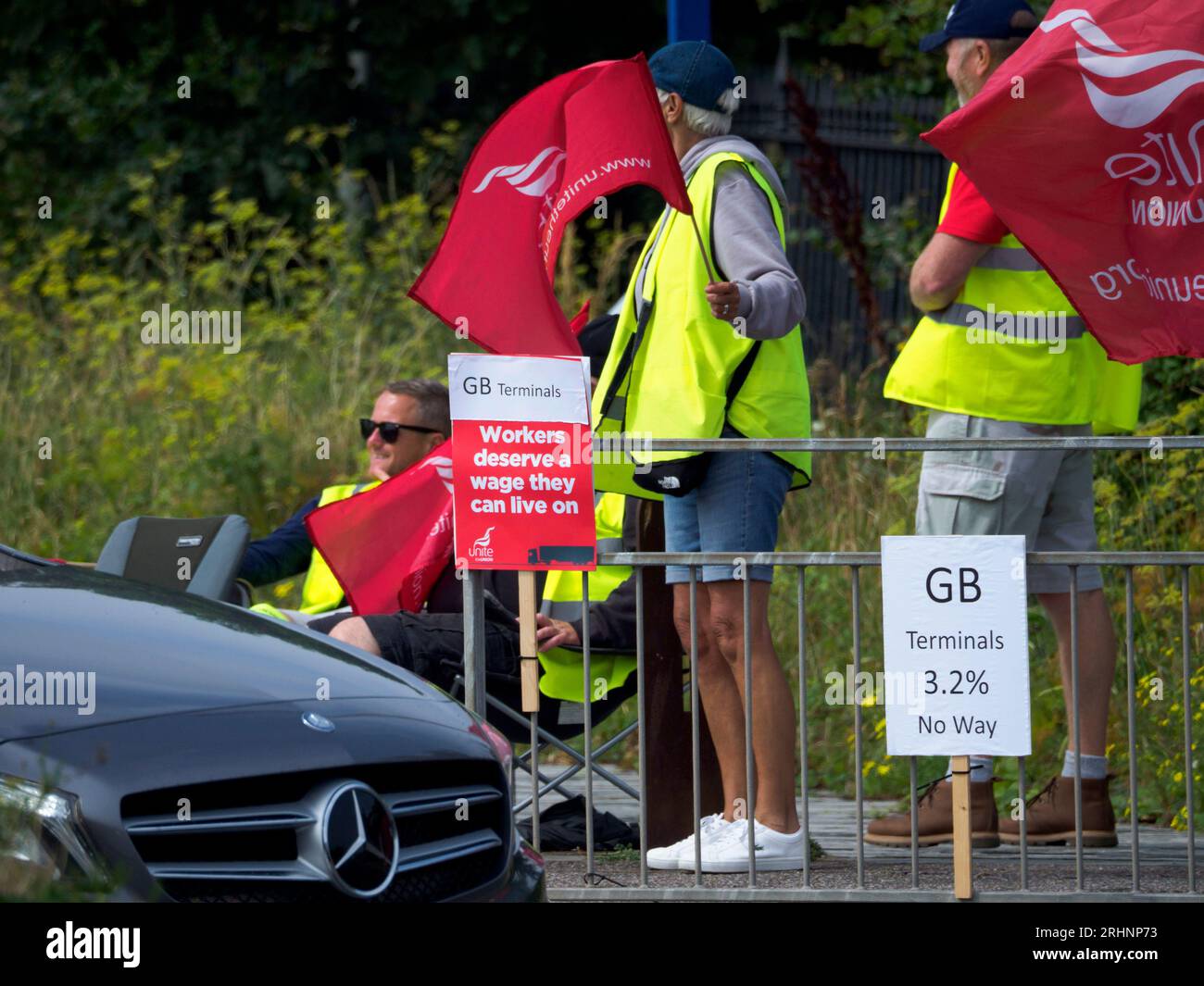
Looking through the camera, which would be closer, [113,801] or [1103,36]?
[113,801]

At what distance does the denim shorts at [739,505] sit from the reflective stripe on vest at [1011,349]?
71cm

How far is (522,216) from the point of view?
6.20m

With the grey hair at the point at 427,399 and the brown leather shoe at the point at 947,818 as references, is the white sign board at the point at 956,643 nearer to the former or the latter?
the brown leather shoe at the point at 947,818

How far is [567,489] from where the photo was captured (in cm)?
578

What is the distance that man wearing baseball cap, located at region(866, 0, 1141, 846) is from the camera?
6293mm

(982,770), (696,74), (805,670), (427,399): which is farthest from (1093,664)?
(427,399)

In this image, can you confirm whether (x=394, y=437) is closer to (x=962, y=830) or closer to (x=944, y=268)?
(x=944, y=268)

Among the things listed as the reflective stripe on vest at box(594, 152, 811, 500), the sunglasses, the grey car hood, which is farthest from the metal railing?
the sunglasses

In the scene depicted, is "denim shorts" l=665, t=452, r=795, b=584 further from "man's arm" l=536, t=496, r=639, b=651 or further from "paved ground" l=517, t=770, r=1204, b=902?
"paved ground" l=517, t=770, r=1204, b=902

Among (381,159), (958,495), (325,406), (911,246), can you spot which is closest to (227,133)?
(381,159)

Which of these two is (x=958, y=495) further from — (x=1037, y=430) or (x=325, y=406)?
(x=325, y=406)

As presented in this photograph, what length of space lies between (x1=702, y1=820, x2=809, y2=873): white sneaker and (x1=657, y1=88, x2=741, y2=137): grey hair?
2.04 metres

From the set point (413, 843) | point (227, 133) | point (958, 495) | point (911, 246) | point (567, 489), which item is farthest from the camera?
point (227, 133)

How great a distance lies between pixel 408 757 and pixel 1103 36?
3.12 m
